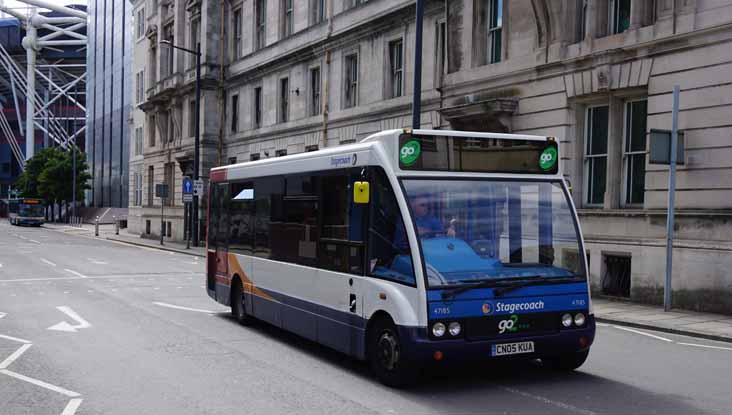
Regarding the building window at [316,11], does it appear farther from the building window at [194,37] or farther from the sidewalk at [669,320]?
the sidewalk at [669,320]

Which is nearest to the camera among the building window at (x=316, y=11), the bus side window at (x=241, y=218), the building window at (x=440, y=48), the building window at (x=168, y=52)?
the bus side window at (x=241, y=218)

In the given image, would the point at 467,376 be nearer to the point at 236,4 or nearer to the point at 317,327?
the point at 317,327

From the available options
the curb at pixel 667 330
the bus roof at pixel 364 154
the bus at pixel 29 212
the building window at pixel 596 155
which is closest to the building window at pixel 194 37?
the building window at pixel 596 155

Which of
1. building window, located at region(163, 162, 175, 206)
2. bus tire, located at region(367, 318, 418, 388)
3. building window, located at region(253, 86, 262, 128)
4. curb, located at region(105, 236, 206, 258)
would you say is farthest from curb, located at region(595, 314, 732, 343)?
building window, located at region(163, 162, 175, 206)

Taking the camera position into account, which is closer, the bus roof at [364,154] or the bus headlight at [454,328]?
the bus headlight at [454,328]

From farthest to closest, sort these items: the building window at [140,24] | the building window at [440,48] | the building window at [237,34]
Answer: the building window at [140,24] → the building window at [237,34] → the building window at [440,48]

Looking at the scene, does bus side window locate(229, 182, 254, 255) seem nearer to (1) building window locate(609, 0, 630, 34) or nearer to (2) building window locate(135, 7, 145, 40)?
(1) building window locate(609, 0, 630, 34)

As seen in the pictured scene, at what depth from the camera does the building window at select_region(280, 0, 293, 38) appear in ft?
114

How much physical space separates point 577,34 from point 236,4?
83.9ft

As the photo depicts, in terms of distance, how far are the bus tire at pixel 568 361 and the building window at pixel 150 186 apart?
4499 cm

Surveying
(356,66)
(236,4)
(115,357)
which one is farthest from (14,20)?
(115,357)

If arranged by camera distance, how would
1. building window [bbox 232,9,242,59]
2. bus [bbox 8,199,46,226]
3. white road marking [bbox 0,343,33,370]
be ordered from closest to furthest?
1. white road marking [bbox 0,343,33,370]
2. building window [bbox 232,9,242,59]
3. bus [bbox 8,199,46,226]

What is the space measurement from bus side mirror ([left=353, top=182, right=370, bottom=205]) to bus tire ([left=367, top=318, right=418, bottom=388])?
1.29 m

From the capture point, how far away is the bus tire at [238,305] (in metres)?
12.4
